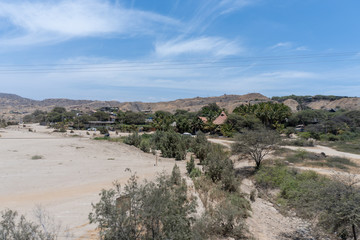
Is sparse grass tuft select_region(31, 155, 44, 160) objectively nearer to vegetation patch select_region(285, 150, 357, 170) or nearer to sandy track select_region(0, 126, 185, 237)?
sandy track select_region(0, 126, 185, 237)

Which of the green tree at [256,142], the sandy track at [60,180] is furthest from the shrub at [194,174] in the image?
the green tree at [256,142]

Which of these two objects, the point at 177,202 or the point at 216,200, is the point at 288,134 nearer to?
the point at 216,200

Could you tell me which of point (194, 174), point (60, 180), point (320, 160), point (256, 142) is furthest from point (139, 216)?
point (320, 160)

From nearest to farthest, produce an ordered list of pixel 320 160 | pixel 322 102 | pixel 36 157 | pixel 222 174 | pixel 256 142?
pixel 222 174 → pixel 256 142 → pixel 36 157 → pixel 320 160 → pixel 322 102

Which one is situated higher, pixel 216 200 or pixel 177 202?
pixel 177 202

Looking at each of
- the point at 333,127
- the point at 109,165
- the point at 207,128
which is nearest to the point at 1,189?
the point at 109,165

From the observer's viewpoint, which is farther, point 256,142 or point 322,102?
point 322,102

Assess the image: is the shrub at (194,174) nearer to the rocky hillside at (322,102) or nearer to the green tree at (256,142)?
the green tree at (256,142)

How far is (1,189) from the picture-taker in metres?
15.5

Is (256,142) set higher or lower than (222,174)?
higher

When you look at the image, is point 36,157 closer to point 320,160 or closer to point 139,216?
point 139,216

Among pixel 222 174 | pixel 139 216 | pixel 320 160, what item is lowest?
pixel 320 160

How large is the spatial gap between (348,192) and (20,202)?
52.7 ft

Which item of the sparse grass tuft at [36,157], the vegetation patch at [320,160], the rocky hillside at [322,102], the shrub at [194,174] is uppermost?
the rocky hillside at [322,102]
